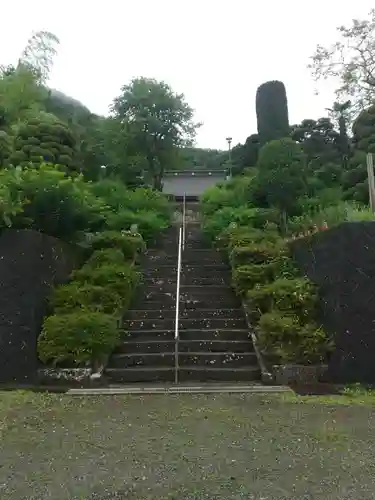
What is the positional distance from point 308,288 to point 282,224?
17.4 ft

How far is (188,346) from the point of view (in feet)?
21.0

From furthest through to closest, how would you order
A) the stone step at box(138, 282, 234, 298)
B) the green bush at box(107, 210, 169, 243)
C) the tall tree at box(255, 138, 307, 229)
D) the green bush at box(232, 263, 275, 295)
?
the tall tree at box(255, 138, 307, 229) → the green bush at box(107, 210, 169, 243) → the stone step at box(138, 282, 234, 298) → the green bush at box(232, 263, 275, 295)

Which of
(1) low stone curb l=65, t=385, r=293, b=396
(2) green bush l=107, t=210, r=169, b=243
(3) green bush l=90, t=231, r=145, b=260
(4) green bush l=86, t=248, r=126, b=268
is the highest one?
(2) green bush l=107, t=210, r=169, b=243

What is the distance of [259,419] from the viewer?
4.18 meters

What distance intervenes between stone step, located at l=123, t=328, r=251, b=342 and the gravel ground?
170 centimetres

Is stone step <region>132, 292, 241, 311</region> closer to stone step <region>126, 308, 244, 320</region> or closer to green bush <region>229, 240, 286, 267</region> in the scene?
stone step <region>126, 308, 244, 320</region>

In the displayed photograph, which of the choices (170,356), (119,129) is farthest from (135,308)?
(119,129)

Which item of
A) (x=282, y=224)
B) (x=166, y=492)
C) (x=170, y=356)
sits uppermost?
(x=282, y=224)

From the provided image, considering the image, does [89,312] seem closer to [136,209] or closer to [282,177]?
[136,209]

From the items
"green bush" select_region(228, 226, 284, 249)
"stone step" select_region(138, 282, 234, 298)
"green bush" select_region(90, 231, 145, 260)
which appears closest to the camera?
"stone step" select_region(138, 282, 234, 298)

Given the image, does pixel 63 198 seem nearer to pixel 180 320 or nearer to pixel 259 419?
pixel 180 320

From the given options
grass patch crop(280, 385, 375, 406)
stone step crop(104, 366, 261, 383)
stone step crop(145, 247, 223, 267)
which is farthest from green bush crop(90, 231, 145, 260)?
grass patch crop(280, 385, 375, 406)

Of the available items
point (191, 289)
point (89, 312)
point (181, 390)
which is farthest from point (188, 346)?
point (191, 289)

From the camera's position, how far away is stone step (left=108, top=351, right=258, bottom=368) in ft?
19.9
